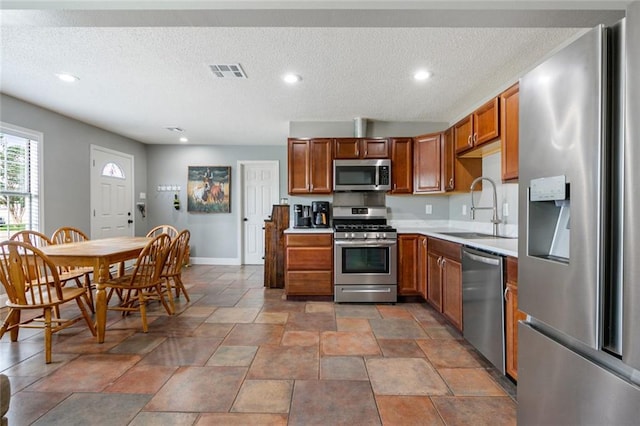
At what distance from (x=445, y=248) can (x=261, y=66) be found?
7.81 feet

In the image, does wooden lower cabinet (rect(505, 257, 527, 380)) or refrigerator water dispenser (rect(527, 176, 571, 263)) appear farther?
wooden lower cabinet (rect(505, 257, 527, 380))

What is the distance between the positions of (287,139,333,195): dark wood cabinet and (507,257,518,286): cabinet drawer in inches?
98.3

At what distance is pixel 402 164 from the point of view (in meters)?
4.06

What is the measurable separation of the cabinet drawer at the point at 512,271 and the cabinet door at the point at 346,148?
2.49 m

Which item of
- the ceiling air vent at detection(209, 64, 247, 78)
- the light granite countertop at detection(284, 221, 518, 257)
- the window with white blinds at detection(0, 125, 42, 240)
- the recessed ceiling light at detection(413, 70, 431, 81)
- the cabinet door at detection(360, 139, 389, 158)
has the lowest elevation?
the light granite countertop at detection(284, 221, 518, 257)

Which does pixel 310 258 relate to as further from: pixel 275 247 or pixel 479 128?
pixel 479 128

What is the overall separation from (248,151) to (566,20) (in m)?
5.19

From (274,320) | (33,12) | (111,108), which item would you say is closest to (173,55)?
(33,12)

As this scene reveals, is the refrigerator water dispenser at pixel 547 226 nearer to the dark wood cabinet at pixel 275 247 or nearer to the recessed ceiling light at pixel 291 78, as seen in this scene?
the recessed ceiling light at pixel 291 78

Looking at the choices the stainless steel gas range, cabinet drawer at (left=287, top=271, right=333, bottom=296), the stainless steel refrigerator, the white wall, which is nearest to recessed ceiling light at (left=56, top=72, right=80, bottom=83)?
the white wall

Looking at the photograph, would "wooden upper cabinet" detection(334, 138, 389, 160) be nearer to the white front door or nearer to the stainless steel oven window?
the stainless steel oven window

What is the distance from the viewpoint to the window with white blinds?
343 cm

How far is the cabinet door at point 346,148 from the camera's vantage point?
4.05m

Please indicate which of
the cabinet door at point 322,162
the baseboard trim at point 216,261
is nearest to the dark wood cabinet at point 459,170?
the cabinet door at point 322,162
